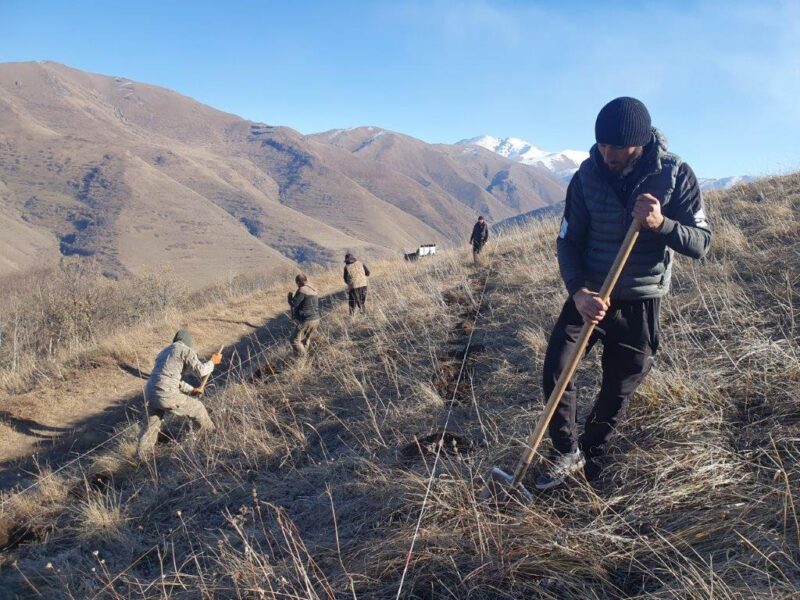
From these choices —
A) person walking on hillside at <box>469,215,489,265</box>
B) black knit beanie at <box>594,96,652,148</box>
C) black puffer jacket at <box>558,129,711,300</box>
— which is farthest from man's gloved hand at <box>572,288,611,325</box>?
person walking on hillside at <box>469,215,489,265</box>

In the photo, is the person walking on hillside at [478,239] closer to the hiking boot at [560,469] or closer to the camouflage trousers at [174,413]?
the camouflage trousers at [174,413]

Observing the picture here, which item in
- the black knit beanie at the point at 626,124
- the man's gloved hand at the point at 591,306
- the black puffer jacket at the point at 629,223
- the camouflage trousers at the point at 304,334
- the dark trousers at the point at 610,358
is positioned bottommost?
the camouflage trousers at the point at 304,334

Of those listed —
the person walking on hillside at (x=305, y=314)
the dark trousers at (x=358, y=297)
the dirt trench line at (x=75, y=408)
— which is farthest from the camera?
the dark trousers at (x=358, y=297)

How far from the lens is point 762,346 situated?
3.25 meters

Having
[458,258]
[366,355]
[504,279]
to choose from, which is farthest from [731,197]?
[366,355]

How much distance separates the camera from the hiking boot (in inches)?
103

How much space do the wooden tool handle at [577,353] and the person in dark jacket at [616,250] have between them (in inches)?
2.2

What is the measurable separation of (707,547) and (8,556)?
496cm

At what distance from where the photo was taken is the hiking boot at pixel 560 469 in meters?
2.62

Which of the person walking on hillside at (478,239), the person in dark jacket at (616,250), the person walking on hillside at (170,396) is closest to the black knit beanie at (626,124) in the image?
the person in dark jacket at (616,250)

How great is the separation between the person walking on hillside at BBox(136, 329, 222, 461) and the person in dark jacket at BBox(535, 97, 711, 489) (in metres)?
4.58

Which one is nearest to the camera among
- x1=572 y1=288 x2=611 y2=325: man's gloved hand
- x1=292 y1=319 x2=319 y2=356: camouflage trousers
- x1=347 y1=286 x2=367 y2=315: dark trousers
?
x1=572 y1=288 x2=611 y2=325: man's gloved hand

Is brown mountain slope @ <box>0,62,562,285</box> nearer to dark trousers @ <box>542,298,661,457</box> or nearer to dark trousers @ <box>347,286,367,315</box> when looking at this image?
dark trousers @ <box>347,286,367,315</box>

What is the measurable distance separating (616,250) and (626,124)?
0.59 m
